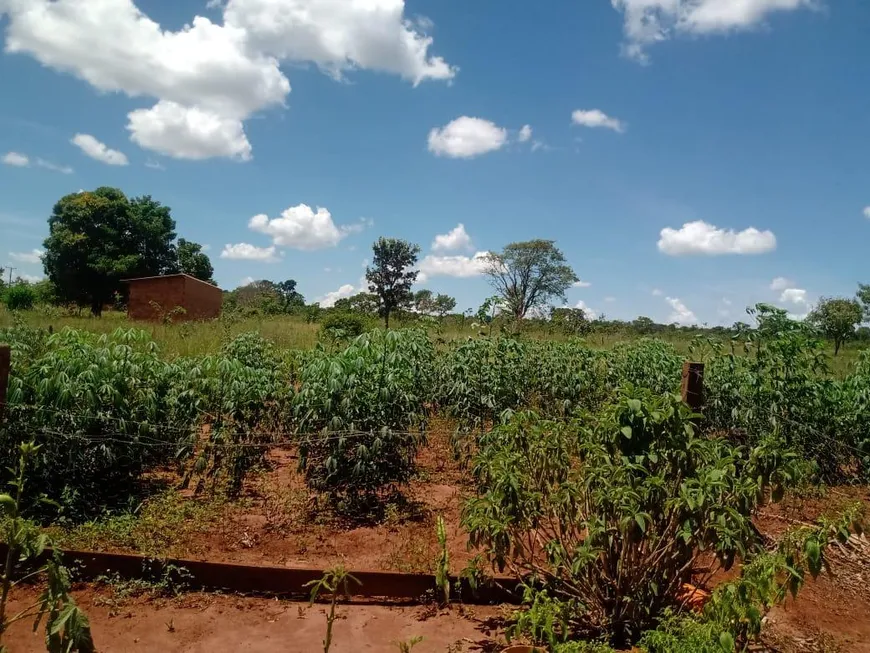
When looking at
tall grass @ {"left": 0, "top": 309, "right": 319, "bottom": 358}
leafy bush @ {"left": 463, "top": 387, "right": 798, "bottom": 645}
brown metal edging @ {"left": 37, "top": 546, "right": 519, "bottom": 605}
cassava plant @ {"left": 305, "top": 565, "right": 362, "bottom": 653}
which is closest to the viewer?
cassava plant @ {"left": 305, "top": 565, "right": 362, "bottom": 653}

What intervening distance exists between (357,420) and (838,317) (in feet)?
86.5

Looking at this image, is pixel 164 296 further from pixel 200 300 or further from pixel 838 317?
pixel 838 317

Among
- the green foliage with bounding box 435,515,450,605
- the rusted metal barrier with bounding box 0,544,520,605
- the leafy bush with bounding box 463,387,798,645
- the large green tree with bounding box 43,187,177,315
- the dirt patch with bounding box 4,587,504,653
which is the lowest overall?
the dirt patch with bounding box 4,587,504,653

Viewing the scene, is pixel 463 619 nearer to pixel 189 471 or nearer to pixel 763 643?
pixel 763 643

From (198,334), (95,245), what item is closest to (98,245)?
(95,245)

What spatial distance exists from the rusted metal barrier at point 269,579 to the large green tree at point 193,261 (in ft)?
92.0

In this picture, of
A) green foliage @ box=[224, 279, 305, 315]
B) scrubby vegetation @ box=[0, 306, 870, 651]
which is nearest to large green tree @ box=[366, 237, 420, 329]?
green foliage @ box=[224, 279, 305, 315]

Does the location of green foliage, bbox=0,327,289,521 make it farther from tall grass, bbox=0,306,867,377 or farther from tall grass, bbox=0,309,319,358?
tall grass, bbox=0,309,319,358

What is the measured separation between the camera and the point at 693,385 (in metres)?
4.39

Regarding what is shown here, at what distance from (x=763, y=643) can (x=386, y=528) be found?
2584mm

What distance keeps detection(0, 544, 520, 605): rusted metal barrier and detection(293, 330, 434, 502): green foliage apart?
1.14 meters

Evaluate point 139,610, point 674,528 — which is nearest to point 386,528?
point 139,610

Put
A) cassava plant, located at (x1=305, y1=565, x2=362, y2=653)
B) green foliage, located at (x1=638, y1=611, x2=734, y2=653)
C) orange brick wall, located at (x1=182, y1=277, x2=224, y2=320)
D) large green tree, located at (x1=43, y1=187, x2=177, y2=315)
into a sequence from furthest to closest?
large green tree, located at (x1=43, y1=187, x2=177, y2=315)
orange brick wall, located at (x1=182, y1=277, x2=224, y2=320)
green foliage, located at (x1=638, y1=611, x2=734, y2=653)
cassava plant, located at (x1=305, y1=565, x2=362, y2=653)

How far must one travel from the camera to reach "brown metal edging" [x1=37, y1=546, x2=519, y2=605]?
3594 mm
